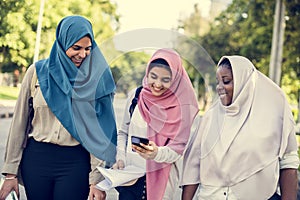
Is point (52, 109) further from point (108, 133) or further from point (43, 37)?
point (43, 37)

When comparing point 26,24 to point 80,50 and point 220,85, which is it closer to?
point 80,50

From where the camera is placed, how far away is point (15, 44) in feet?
24.9

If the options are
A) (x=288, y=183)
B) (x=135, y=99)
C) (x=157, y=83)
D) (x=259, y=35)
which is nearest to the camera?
(x=157, y=83)

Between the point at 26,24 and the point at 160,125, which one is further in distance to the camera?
the point at 26,24

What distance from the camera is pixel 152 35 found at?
2.44 metres

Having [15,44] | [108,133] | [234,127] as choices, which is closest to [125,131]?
[108,133]

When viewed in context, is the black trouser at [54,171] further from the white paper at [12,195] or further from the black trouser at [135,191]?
the black trouser at [135,191]

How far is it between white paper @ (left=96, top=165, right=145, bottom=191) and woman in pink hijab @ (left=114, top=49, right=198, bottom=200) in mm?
29

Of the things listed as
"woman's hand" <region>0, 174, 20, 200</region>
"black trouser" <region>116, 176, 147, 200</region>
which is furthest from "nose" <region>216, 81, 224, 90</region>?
"woman's hand" <region>0, 174, 20, 200</region>

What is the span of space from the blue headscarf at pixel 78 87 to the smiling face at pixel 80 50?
0.02 metres

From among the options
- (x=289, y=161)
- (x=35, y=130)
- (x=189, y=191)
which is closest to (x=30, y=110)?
(x=35, y=130)

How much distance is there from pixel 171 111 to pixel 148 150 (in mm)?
230

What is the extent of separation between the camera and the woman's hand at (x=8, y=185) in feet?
8.21

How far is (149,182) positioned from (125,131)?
293 mm
